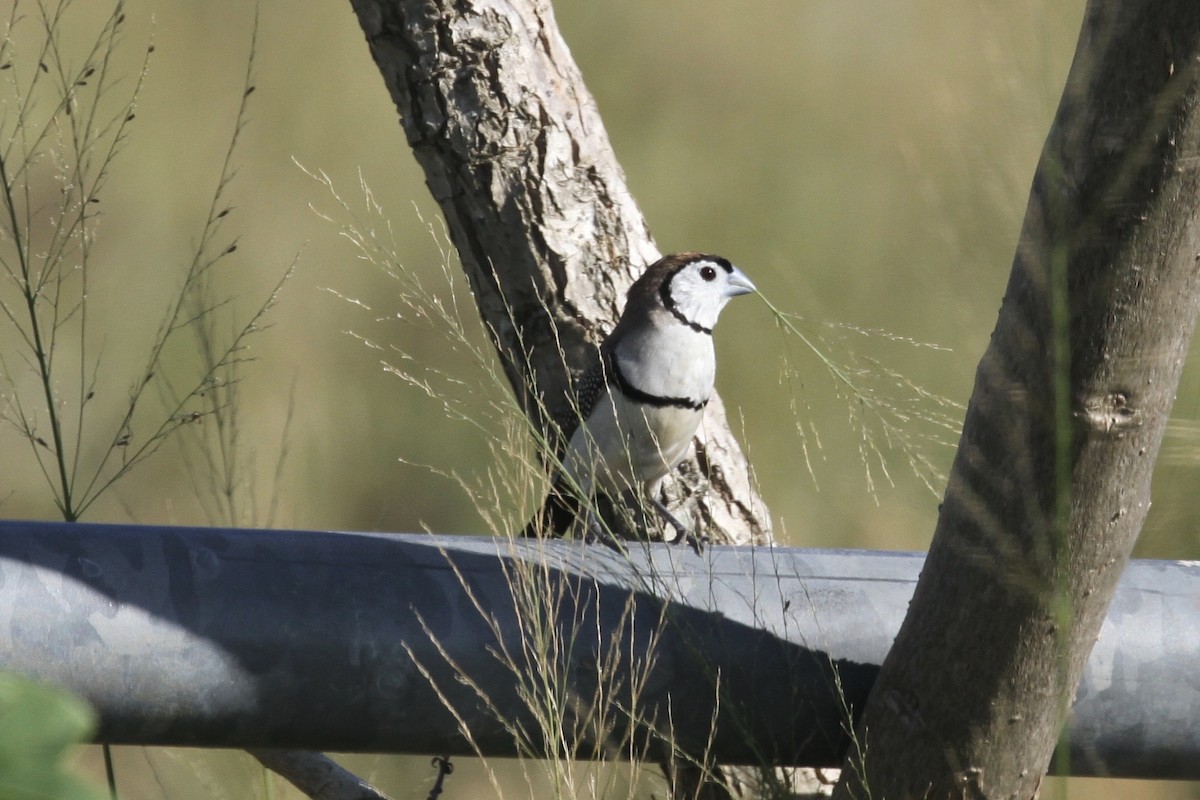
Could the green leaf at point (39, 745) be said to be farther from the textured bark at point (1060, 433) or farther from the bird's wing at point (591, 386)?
the bird's wing at point (591, 386)

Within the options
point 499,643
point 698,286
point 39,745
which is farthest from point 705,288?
point 39,745

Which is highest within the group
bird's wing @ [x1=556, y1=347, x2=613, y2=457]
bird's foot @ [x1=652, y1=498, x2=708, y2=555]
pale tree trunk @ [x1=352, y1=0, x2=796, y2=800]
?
pale tree trunk @ [x1=352, y1=0, x2=796, y2=800]

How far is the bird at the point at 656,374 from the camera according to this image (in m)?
2.92

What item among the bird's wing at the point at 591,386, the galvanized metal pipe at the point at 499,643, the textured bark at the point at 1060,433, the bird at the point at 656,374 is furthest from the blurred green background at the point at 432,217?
the textured bark at the point at 1060,433

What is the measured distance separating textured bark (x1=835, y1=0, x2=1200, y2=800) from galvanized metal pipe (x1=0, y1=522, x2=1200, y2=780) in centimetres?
13

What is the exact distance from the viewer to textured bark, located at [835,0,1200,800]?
1234 mm

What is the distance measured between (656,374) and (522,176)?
69 cm

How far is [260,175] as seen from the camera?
524 cm

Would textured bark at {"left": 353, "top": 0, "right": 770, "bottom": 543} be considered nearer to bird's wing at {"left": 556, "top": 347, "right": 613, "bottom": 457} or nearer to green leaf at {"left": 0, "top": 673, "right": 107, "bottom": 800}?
bird's wing at {"left": 556, "top": 347, "right": 613, "bottom": 457}

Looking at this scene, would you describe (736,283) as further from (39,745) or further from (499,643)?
(39,745)

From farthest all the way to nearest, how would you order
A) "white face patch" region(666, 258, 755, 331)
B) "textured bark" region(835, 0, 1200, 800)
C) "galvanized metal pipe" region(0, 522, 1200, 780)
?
"white face patch" region(666, 258, 755, 331)
"galvanized metal pipe" region(0, 522, 1200, 780)
"textured bark" region(835, 0, 1200, 800)

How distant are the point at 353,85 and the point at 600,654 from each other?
435 cm

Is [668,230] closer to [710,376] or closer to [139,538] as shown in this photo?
[710,376]

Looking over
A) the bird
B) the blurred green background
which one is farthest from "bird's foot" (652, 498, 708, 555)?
the blurred green background
